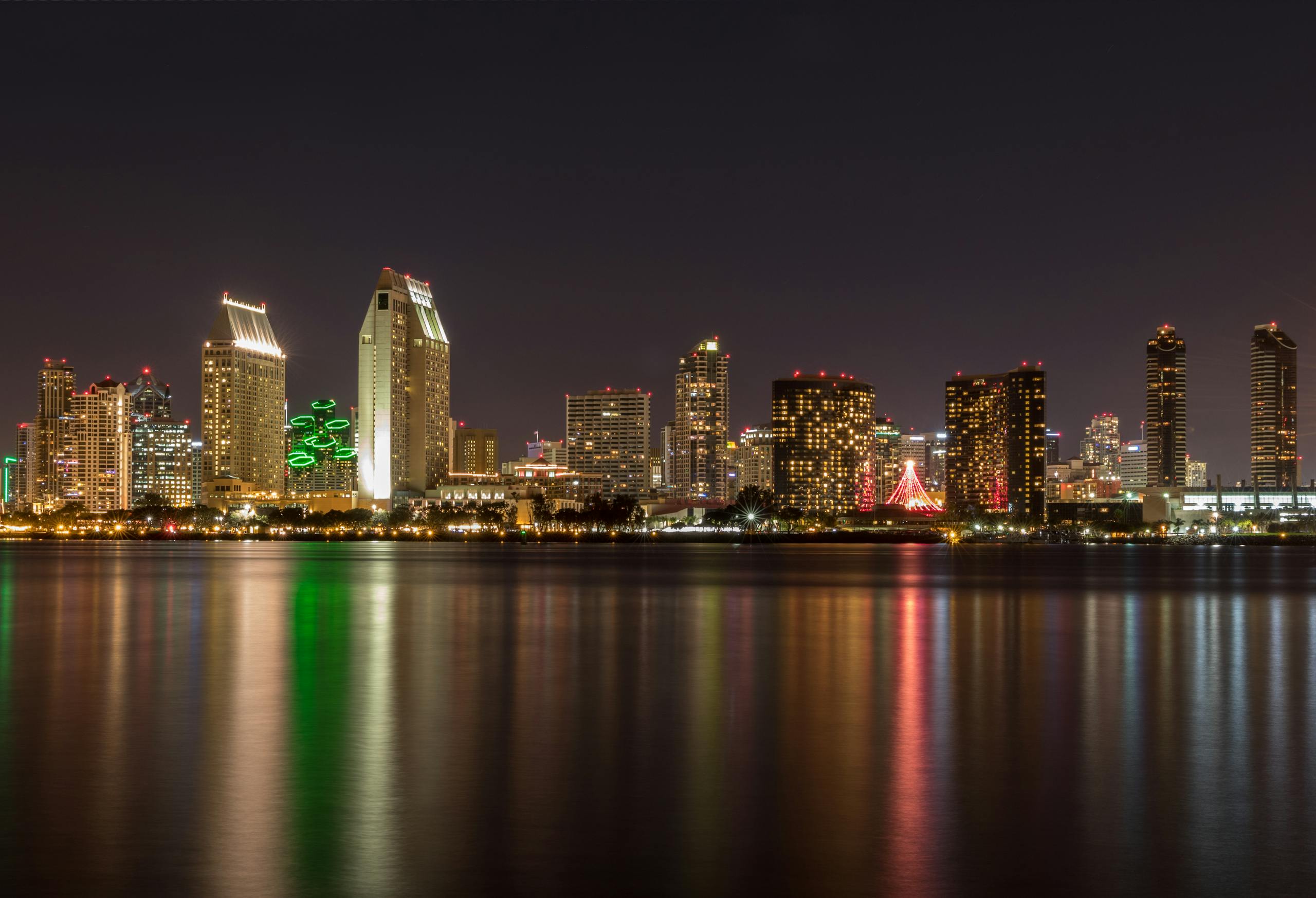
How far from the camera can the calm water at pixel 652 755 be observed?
463 inches

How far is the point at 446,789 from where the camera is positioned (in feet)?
49.4

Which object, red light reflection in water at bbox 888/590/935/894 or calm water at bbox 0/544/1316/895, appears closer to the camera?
red light reflection in water at bbox 888/590/935/894

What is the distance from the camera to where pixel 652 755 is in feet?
57.5

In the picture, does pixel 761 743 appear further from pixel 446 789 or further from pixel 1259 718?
pixel 1259 718

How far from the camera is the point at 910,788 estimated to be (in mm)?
15305

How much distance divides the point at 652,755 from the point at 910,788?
391cm

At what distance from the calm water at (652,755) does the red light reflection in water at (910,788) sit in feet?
0.23

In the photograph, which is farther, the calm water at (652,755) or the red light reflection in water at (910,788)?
the calm water at (652,755)

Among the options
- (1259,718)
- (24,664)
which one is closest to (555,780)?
(1259,718)

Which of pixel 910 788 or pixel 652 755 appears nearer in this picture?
Answer: pixel 910 788

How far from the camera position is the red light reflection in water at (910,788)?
11.6m

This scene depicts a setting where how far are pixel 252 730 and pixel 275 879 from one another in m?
8.61

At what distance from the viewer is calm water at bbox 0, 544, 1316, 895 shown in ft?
38.6

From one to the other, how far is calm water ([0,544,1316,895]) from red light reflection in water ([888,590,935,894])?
0.23 feet
